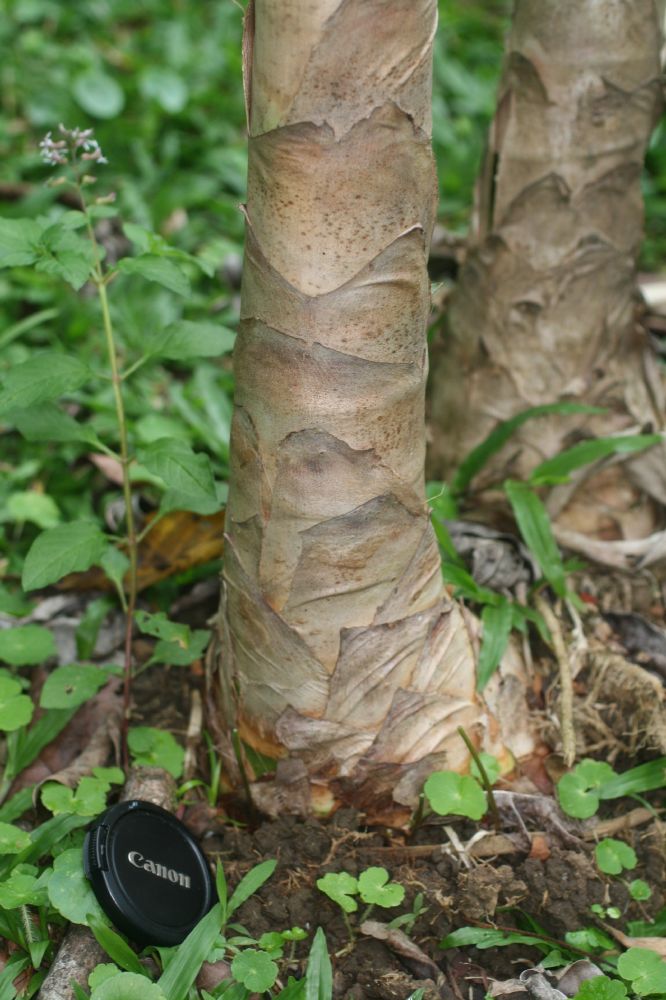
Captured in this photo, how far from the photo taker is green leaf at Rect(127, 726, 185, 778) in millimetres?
2087

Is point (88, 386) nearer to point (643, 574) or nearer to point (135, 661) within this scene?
point (135, 661)

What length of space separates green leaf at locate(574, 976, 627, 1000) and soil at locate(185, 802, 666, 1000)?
0.14 meters

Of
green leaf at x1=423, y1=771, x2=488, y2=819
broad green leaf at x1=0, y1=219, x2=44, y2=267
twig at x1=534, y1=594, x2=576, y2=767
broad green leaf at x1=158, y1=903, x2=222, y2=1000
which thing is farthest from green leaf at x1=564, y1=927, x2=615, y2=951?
broad green leaf at x1=0, y1=219, x2=44, y2=267

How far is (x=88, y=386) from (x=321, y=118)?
1946 mm

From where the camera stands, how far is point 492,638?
224 centimetres

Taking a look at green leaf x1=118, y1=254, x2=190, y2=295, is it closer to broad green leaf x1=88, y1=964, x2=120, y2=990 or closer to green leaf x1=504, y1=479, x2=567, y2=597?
green leaf x1=504, y1=479, x2=567, y2=597

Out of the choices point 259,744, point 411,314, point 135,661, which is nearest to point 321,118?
point 411,314

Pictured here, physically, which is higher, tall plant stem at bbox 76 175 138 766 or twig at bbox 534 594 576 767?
tall plant stem at bbox 76 175 138 766

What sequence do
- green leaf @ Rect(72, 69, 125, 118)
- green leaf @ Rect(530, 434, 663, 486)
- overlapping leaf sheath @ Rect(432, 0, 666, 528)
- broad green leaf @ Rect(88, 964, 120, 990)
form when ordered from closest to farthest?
broad green leaf @ Rect(88, 964, 120, 990)
overlapping leaf sheath @ Rect(432, 0, 666, 528)
green leaf @ Rect(530, 434, 663, 486)
green leaf @ Rect(72, 69, 125, 118)

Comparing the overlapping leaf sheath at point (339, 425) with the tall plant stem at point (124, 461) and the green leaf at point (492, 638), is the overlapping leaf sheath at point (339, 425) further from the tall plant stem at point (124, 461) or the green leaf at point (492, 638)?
the tall plant stem at point (124, 461)

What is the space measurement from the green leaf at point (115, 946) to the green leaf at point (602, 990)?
0.70 metres

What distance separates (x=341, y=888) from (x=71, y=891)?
1.49 ft

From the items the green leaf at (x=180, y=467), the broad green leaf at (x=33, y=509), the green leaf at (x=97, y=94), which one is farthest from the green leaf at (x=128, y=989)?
the green leaf at (x=97, y=94)

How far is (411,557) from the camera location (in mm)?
1940
